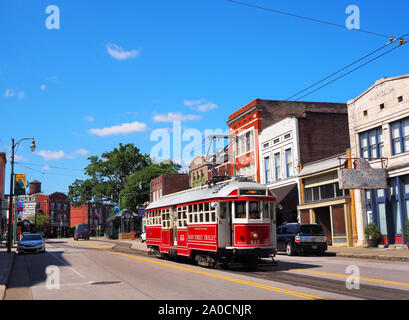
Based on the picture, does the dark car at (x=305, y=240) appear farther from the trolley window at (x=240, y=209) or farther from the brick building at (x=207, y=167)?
the brick building at (x=207, y=167)

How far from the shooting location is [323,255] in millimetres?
26312

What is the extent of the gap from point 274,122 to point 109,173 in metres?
51.6

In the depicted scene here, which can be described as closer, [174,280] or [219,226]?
[174,280]

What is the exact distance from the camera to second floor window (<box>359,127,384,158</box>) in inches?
1151

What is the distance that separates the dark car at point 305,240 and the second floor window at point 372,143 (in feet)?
22.9

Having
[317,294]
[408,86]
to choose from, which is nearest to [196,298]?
[317,294]

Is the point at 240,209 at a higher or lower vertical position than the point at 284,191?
lower

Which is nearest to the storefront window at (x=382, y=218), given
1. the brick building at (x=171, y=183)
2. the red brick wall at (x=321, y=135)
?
the red brick wall at (x=321, y=135)

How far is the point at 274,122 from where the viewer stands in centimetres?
4303

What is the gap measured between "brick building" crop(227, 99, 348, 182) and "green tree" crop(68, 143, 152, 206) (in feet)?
142

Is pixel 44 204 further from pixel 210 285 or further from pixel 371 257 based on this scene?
pixel 210 285

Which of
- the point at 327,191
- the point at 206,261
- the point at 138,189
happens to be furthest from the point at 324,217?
the point at 138,189
